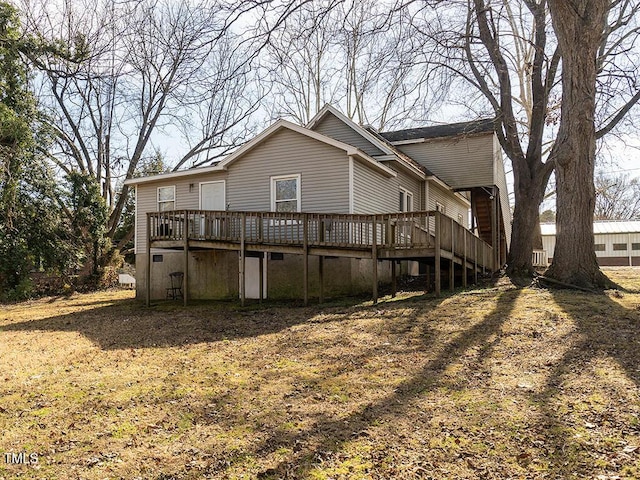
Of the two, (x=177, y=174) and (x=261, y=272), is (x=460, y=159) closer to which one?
(x=261, y=272)

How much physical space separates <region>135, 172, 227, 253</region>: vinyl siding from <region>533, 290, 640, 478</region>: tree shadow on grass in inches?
474

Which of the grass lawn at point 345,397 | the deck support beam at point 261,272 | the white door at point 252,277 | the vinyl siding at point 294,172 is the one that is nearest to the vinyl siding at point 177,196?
the vinyl siding at point 294,172

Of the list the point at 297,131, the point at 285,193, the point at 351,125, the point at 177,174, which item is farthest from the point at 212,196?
the point at 351,125

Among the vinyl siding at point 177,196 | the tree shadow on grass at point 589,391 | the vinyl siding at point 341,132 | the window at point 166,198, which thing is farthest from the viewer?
the window at point 166,198

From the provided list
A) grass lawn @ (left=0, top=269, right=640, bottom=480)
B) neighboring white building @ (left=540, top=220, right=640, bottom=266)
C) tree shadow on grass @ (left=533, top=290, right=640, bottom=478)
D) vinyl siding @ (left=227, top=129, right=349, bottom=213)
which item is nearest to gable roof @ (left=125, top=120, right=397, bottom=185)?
vinyl siding @ (left=227, top=129, right=349, bottom=213)

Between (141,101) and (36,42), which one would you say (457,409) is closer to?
(36,42)

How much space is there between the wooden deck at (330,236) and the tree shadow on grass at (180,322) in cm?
104

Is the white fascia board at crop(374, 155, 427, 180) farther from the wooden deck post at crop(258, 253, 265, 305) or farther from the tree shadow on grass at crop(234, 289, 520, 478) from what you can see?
the tree shadow on grass at crop(234, 289, 520, 478)

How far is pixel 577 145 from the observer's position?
469 inches

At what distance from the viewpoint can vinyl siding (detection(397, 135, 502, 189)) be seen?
1966 cm

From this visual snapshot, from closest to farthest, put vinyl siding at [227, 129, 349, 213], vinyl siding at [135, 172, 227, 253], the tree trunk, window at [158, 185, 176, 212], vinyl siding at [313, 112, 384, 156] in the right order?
vinyl siding at [227, 129, 349, 213] → the tree trunk → vinyl siding at [313, 112, 384, 156] → vinyl siding at [135, 172, 227, 253] → window at [158, 185, 176, 212]

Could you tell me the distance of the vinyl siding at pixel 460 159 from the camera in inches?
774

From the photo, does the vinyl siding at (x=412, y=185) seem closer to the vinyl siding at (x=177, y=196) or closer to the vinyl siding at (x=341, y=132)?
the vinyl siding at (x=341, y=132)

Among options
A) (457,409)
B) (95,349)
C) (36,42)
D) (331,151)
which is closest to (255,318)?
(95,349)
